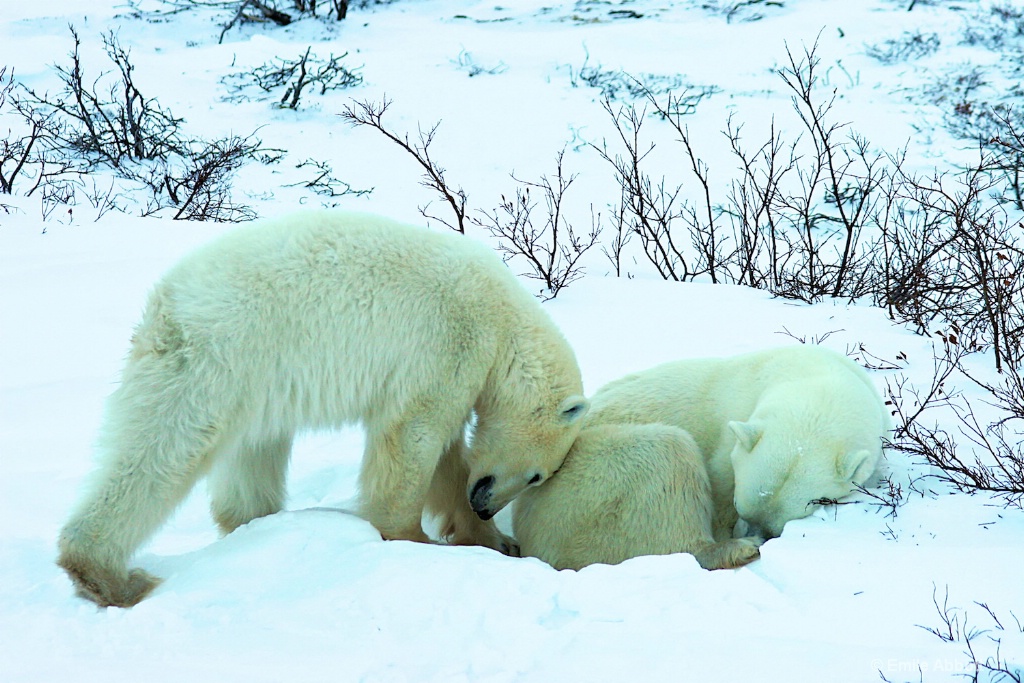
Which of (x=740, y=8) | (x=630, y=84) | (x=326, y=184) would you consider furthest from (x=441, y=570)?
(x=740, y=8)

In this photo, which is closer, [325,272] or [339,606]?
[339,606]

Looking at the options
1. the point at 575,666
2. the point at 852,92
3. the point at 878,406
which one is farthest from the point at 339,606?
the point at 852,92

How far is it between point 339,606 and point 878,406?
7.20 feet

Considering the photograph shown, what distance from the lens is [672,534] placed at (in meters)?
3.28

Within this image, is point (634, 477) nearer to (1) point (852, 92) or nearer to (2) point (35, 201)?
(2) point (35, 201)

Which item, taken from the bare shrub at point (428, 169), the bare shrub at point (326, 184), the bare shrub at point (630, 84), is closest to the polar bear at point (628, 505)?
the bare shrub at point (428, 169)

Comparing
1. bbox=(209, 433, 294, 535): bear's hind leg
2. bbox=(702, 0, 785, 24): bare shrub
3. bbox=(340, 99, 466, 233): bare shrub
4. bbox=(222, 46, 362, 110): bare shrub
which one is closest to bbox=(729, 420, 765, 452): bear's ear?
bbox=(209, 433, 294, 535): bear's hind leg

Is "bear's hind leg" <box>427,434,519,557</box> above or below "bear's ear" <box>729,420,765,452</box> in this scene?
below

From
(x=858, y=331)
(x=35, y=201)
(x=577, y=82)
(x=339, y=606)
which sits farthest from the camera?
(x=577, y=82)

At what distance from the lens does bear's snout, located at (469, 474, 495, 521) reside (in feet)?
11.5

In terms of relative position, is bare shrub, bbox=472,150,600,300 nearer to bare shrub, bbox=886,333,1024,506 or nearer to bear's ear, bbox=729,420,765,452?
bare shrub, bbox=886,333,1024,506

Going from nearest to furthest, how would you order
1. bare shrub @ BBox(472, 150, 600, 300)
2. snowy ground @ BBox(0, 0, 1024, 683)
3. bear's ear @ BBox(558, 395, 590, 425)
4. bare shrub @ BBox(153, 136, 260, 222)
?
snowy ground @ BBox(0, 0, 1024, 683) < bear's ear @ BBox(558, 395, 590, 425) < bare shrub @ BBox(472, 150, 600, 300) < bare shrub @ BBox(153, 136, 260, 222)

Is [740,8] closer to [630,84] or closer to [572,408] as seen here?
[630,84]

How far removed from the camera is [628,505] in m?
3.31
